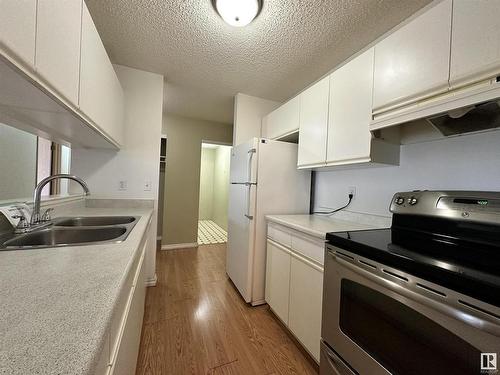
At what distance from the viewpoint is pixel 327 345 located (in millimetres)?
1078

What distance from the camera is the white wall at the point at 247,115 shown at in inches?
104

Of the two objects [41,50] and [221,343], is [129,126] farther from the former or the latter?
[221,343]

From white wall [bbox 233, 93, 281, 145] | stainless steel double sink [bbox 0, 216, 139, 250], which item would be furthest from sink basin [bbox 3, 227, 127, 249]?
white wall [bbox 233, 93, 281, 145]

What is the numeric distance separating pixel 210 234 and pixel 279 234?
3203 millimetres

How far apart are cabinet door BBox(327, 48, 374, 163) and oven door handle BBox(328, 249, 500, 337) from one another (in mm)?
718

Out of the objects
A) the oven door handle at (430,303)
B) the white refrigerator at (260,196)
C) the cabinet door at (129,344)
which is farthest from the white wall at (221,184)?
the oven door handle at (430,303)

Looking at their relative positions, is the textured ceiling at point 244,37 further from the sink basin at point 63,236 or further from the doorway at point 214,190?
the doorway at point 214,190

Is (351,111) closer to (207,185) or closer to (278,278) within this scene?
(278,278)

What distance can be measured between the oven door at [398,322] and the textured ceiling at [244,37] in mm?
1541

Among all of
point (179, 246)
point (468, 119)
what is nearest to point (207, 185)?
point (179, 246)

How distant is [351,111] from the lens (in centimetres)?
140

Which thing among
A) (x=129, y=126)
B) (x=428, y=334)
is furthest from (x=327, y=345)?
(x=129, y=126)

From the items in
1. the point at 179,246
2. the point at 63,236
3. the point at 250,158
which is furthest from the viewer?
the point at 179,246

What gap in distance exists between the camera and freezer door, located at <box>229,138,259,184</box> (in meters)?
1.91
